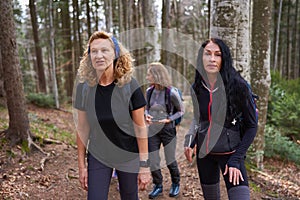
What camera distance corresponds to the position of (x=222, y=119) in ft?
8.79

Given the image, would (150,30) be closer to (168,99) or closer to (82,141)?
(168,99)

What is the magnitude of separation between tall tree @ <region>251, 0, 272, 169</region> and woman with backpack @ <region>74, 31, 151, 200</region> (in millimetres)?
3796

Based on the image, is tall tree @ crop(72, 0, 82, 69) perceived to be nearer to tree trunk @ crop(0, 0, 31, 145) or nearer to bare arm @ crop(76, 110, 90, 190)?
tree trunk @ crop(0, 0, 31, 145)

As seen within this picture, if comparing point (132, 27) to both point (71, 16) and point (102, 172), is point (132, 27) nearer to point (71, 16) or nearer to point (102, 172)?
point (71, 16)

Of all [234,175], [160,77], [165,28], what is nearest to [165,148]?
[160,77]

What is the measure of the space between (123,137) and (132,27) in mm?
12791

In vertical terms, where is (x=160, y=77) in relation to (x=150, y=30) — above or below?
below

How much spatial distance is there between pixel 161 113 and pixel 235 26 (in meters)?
1.98

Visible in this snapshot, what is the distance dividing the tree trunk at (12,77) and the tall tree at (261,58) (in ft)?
15.6

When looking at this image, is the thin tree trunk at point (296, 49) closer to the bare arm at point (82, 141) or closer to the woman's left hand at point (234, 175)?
the woman's left hand at point (234, 175)

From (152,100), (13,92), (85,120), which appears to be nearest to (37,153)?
(13,92)

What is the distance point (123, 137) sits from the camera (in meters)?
2.59

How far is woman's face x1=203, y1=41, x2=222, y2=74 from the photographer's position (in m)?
2.65

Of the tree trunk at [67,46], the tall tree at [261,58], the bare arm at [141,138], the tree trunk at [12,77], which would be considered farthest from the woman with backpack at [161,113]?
the tree trunk at [67,46]
